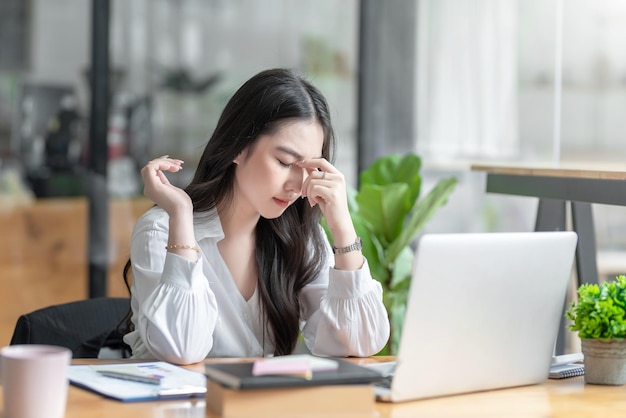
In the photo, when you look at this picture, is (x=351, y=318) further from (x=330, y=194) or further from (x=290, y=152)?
(x=290, y=152)

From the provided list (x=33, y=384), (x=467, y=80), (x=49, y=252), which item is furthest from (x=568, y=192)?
(x=49, y=252)

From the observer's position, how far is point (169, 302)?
194cm

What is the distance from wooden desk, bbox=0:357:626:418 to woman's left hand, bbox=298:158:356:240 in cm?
55

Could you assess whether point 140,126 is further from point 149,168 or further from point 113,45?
point 149,168

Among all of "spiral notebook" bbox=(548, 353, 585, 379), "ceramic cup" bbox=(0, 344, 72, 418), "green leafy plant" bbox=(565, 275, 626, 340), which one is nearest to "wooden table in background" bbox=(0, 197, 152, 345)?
"spiral notebook" bbox=(548, 353, 585, 379)

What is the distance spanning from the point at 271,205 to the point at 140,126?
7.16 ft

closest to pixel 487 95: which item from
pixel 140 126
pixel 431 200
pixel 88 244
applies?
pixel 431 200

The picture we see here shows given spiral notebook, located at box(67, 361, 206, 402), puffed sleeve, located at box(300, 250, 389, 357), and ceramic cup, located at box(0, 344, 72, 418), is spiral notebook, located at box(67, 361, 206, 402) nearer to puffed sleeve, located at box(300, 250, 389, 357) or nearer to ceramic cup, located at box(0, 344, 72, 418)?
ceramic cup, located at box(0, 344, 72, 418)

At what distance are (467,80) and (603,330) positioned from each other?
9.34 ft

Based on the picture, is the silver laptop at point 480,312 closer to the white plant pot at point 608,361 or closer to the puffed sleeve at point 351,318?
the white plant pot at point 608,361

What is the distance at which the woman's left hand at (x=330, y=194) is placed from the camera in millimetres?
2074

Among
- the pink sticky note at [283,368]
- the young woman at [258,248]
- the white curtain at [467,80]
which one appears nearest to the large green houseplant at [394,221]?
the white curtain at [467,80]

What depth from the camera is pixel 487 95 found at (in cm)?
444

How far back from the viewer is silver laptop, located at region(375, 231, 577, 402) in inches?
61.1
